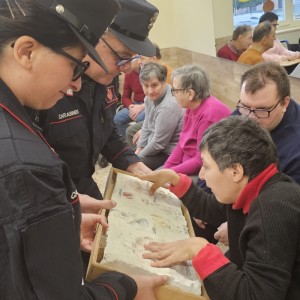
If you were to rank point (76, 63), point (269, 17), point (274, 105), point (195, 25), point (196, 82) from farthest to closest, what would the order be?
point (195, 25)
point (269, 17)
point (196, 82)
point (274, 105)
point (76, 63)

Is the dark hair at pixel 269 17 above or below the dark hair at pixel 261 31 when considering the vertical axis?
above

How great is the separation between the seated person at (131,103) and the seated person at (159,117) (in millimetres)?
914

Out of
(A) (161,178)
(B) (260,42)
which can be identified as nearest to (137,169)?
(A) (161,178)

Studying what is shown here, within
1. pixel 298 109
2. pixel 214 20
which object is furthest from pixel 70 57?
pixel 214 20

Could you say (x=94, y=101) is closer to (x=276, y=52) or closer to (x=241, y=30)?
(x=276, y=52)

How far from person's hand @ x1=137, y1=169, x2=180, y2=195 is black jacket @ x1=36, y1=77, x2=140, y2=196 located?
0.26m

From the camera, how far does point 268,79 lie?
153 centimetres

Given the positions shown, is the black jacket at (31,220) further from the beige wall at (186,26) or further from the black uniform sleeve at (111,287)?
the beige wall at (186,26)

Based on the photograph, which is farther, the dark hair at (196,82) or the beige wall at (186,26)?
the beige wall at (186,26)

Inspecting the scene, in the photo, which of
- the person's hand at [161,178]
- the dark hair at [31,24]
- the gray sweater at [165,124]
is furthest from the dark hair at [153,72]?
the dark hair at [31,24]

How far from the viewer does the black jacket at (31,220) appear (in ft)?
1.92

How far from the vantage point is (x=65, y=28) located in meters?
0.69

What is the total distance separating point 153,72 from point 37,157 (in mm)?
2311

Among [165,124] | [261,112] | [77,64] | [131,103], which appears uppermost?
[77,64]
